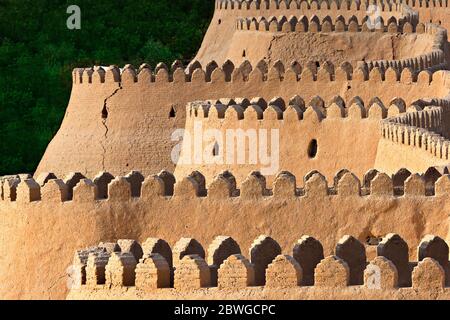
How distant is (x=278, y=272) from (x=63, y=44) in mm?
69915

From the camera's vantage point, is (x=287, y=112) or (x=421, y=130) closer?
(x=421, y=130)

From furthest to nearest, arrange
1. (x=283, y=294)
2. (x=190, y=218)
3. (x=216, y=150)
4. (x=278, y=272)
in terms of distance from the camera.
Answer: (x=216, y=150), (x=190, y=218), (x=278, y=272), (x=283, y=294)

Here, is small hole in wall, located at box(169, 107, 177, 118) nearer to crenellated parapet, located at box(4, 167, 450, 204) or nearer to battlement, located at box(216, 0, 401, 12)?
battlement, located at box(216, 0, 401, 12)

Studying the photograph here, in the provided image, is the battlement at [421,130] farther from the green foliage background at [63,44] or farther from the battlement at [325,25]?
the green foliage background at [63,44]

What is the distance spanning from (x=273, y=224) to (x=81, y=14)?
64.7 metres

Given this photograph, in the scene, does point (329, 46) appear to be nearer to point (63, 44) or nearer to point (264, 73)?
point (264, 73)

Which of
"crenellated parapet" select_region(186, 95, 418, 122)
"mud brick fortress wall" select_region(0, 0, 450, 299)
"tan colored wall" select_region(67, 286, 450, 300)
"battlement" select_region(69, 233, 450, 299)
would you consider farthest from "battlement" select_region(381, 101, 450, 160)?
"tan colored wall" select_region(67, 286, 450, 300)

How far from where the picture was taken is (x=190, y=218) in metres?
44.2

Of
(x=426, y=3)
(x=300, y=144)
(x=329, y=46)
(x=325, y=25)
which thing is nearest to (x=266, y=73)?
Answer: (x=329, y=46)

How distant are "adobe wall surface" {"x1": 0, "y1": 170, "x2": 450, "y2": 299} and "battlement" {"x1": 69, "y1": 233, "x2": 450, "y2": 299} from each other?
192 inches

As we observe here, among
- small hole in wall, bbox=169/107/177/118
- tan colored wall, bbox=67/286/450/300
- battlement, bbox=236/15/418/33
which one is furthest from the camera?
battlement, bbox=236/15/418/33

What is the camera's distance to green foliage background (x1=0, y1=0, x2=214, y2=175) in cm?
9806

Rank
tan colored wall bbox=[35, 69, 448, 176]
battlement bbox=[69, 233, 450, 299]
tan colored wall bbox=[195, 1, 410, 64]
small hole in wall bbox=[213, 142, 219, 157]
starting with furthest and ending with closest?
tan colored wall bbox=[195, 1, 410, 64]
tan colored wall bbox=[35, 69, 448, 176]
small hole in wall bbox=[213, 142, 219, 157]
battlement bbox=[69, 233, 450, 299]

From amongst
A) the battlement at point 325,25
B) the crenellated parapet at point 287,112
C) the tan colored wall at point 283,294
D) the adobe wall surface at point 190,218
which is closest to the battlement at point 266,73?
the battlement at point 325,25
